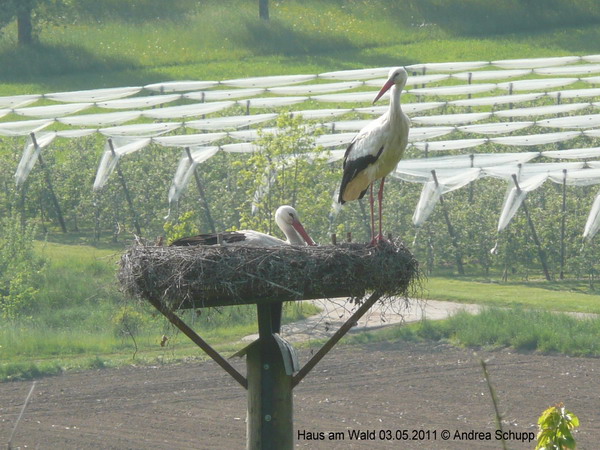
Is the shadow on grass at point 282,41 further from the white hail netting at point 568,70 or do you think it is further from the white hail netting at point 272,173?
the white hail netting at point 272,173

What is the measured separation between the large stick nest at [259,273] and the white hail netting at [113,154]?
60.9ft

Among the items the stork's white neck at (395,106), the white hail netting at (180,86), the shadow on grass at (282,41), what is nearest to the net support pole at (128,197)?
the white hail netting at (180,86)

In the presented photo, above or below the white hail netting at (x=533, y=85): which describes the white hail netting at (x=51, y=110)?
below

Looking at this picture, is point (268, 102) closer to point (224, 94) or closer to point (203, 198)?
point (224, 94)

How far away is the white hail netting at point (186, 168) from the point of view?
27.1 metres

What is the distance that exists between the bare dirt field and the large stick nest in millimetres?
5030

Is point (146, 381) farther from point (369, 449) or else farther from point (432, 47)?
point (432, 47)

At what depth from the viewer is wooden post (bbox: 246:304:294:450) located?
948 centimetres

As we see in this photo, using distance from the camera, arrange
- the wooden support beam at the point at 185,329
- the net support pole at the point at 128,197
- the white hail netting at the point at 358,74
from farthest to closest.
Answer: the white hail netting at the point at 358,74 → the net support pole at the point at 128,197 → the wooden support beam at the point at 185,329

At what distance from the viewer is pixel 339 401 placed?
642 inches

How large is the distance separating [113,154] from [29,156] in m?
2.39

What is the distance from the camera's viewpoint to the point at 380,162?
463 inches

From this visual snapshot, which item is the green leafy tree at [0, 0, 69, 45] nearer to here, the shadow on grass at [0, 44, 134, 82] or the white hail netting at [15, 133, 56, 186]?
the shadow on grass at [0, 44, 134, 82]

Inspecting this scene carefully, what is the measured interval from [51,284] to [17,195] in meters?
6.83
